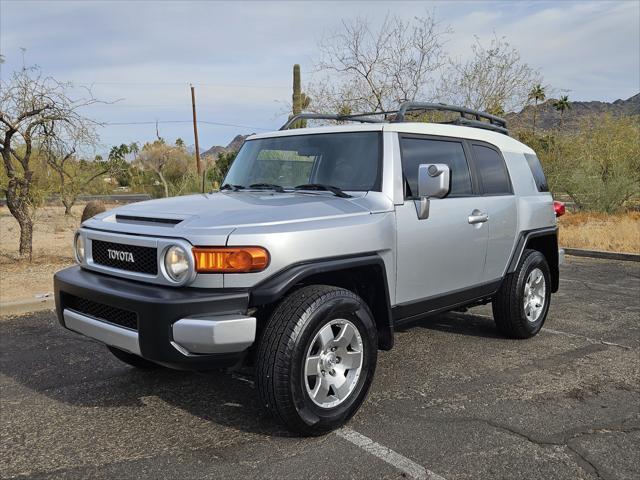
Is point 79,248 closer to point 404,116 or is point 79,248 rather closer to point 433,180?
point 433,180

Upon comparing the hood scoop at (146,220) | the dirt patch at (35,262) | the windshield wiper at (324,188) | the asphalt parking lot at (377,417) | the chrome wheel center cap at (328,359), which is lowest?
the asphalt parking lot at (377,417)

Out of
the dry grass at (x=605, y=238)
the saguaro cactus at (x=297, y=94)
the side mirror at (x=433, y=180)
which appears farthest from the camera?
the saguaro cactus at (x=297, y=94)

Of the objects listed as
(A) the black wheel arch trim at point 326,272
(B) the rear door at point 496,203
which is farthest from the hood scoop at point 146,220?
(B) the rear door at point 496,203

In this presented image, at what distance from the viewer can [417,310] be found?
167 inches

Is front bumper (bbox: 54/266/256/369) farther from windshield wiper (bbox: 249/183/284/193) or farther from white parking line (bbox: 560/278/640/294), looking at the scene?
white parking line (bbox: 560/278/640/294)

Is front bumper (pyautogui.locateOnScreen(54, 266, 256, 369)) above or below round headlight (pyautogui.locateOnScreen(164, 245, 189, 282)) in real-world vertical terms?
below

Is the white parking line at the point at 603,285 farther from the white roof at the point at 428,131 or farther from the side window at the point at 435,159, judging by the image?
the side window at the point at 435,159

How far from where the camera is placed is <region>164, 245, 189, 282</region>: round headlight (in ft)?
10.3

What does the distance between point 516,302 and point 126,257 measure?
355 centimetres

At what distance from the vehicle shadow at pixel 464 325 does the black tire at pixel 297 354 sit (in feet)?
7.90

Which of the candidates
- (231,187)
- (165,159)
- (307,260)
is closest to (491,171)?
(231,187)

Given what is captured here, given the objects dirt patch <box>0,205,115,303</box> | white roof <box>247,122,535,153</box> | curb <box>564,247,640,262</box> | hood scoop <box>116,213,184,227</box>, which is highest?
white roof <box>247,122,535,153</box>

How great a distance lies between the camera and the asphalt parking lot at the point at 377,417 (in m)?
3.10

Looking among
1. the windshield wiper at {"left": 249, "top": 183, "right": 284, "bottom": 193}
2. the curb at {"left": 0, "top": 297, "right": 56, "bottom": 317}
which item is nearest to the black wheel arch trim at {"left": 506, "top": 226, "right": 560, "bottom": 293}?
the windshield wiper at {"left": 249, "top": 183, "right": 284, "bottom": 193}
